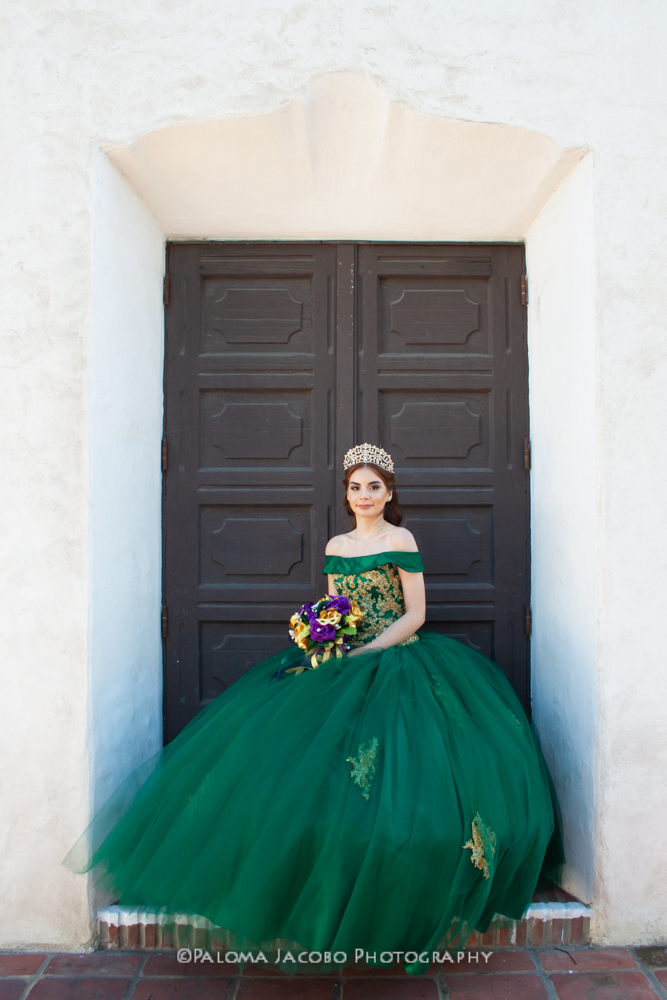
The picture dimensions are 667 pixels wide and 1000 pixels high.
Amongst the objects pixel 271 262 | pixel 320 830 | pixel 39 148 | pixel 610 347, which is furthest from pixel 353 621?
pixel 39 148

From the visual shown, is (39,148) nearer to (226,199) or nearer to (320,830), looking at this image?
(226,199)

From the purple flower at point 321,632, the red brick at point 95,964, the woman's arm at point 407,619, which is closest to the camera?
the red brick at point 95,964

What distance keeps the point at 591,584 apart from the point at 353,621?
37.3 inches

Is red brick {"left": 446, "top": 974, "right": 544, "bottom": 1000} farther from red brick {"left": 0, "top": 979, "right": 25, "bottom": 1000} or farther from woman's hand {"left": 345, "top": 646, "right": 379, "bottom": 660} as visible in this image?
red brick {"left": 0, "top": 979, "right": 25, "bottom": 1000}

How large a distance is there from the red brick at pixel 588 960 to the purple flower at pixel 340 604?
141 centimetres

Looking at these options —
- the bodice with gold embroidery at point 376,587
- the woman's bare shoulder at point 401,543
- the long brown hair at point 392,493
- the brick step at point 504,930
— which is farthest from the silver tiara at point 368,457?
the brick step at point 504,930

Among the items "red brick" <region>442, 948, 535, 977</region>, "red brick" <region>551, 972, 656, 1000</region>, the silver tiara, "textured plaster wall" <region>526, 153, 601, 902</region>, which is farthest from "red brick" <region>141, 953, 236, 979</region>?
the silver tiara

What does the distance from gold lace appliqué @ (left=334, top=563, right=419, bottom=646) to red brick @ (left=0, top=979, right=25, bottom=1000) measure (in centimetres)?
164

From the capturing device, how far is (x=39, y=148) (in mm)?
2475

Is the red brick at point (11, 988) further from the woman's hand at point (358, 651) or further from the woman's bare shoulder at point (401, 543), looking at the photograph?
the woman's bare shoulder at point (401, 543)

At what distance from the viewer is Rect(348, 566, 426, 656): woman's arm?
256 centimetres

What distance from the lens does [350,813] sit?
1.91 metres

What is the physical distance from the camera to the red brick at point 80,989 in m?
2.08

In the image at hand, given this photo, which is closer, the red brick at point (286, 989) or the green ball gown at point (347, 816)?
the green ball gown at point (347, 816)
